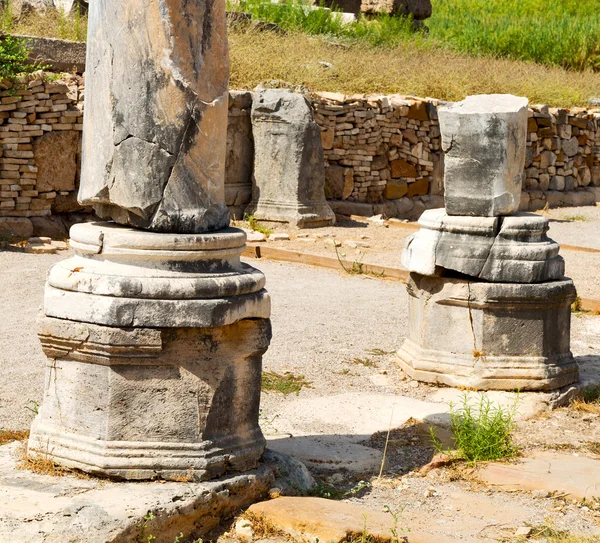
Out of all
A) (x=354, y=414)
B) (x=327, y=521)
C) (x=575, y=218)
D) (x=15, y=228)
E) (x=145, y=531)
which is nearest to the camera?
(x=145, y=531)

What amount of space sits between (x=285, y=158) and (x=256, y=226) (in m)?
1.01

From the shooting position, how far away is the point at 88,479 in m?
3.83

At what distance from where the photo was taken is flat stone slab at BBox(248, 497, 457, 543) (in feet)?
12.3

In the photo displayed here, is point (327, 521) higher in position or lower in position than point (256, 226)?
lower

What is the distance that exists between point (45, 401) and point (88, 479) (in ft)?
1.43

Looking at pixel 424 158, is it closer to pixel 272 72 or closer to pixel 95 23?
pixel 272 72

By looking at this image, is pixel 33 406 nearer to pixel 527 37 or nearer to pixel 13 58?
pixel 13 58

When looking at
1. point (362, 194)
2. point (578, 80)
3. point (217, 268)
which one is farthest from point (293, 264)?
point (578, 80)

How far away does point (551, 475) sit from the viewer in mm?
4832

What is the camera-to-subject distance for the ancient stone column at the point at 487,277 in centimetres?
618

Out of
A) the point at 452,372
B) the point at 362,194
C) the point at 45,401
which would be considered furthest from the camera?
the point at 362,194

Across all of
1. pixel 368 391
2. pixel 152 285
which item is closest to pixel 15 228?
pixel 368 391

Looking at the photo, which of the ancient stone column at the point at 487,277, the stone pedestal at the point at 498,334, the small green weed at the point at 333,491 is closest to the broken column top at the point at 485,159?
the ancient stone column at the point at 487,277

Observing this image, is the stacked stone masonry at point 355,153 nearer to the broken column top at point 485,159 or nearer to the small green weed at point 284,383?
the small green weed at point 284,383
